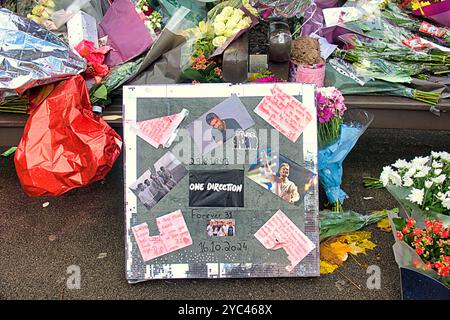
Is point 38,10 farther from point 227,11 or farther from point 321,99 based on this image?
point 321,99

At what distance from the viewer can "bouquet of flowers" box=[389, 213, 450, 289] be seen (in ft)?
6.70

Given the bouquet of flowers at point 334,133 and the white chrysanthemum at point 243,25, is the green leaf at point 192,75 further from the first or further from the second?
the bouquet of flowers at point 334,133

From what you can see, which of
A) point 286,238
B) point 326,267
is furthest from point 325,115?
point 326,267

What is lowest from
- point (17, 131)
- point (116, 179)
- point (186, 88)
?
point (116, 179)

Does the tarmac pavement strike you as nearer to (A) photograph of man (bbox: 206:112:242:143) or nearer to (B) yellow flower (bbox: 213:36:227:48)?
(A) photograph of man (bbox: 206:112:242:143)

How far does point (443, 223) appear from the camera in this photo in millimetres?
2123

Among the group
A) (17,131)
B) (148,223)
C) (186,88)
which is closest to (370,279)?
(148,223)

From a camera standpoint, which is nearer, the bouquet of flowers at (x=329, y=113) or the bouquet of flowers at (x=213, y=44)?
the bouquet of flowers at (x=329, y=113)

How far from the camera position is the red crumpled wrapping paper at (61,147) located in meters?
2.50

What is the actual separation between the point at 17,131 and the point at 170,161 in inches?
39.0

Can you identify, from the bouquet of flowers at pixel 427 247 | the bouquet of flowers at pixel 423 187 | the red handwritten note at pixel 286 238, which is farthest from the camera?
the red handwritten note at pixel 286 238

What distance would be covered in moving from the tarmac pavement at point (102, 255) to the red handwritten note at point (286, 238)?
177 millimetres

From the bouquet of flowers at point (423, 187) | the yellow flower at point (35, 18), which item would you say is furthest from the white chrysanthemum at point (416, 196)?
the yellow flower at point (35, 18)
